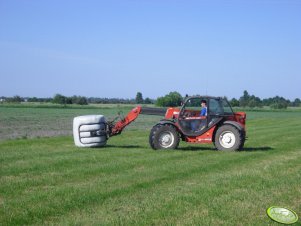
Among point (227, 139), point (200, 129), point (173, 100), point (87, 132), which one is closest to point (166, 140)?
point (200, 129)

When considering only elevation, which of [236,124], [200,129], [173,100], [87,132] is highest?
[173,100]

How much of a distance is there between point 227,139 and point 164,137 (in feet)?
6.62

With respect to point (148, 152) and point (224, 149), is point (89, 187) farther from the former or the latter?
point (224, 149)

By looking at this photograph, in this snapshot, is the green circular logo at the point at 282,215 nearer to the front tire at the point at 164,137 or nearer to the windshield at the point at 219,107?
the front tire at the point at 164,137

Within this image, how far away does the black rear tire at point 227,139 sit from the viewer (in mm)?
15070

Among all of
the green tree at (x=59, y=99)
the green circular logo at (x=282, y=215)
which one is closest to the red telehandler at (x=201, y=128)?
the green circular logo at (x=282, y=215)

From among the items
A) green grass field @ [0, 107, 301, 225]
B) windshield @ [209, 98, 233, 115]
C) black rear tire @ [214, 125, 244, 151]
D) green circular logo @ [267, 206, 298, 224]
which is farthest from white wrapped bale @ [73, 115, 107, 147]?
green circular logo @ [267, 206, 298, 224]

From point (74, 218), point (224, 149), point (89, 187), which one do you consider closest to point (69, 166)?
point (89, 187)

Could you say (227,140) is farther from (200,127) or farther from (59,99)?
(59,99)

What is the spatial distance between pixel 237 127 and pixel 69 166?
6084 mm

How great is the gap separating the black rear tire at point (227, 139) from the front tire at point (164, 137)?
1302 mm

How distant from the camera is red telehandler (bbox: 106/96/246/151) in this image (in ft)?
49.7

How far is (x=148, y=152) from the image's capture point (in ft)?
47.3

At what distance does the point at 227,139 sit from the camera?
15195mm
